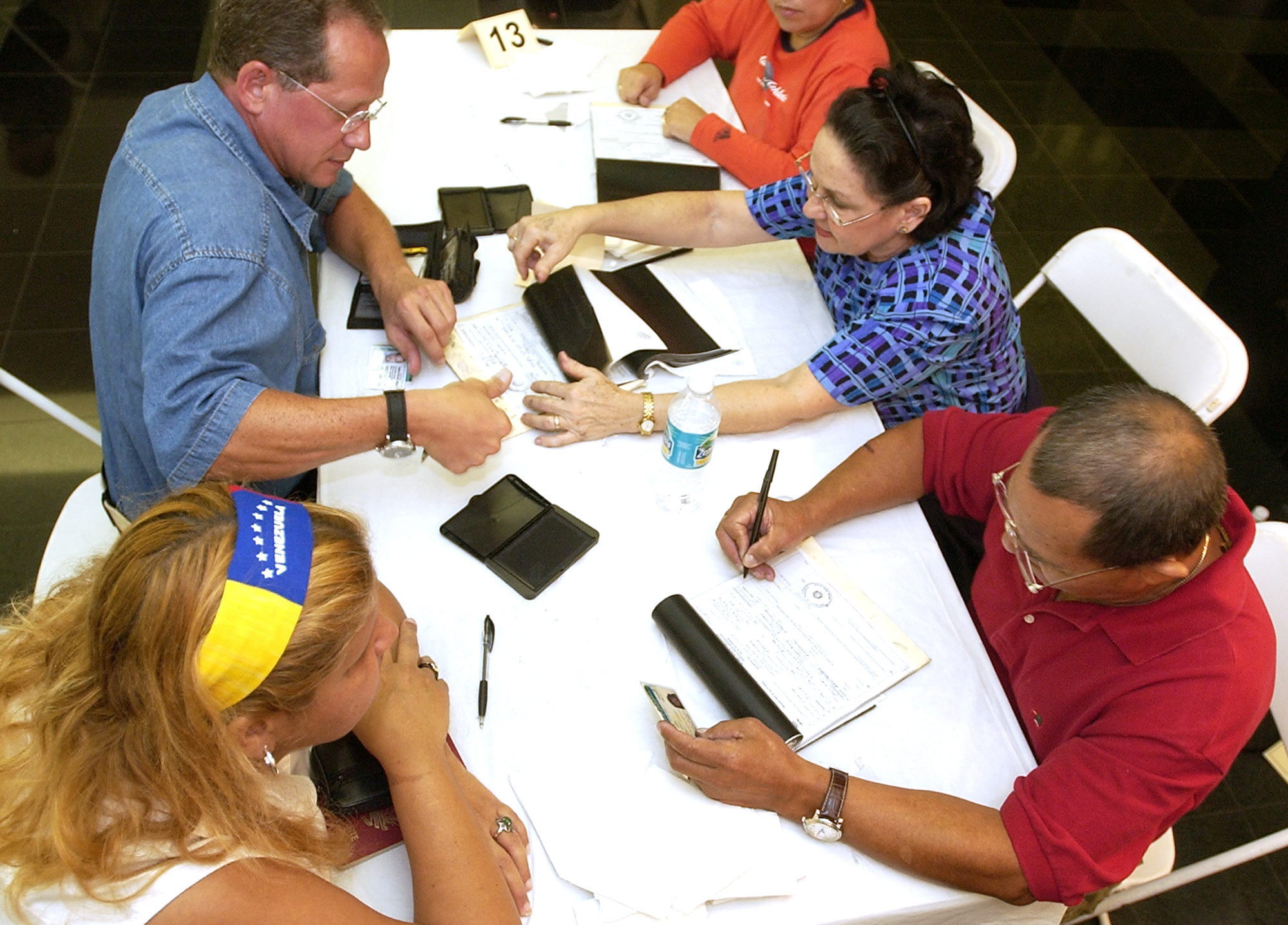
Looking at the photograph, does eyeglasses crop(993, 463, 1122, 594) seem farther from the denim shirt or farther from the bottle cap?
the denim shirt

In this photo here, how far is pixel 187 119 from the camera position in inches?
69.3

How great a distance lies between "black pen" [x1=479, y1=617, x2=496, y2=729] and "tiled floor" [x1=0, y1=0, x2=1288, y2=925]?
1.83 m

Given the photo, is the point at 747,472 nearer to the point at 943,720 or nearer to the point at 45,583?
the point at 943,720

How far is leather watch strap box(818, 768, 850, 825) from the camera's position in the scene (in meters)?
1.45

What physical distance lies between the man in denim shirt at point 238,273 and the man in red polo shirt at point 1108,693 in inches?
31.8

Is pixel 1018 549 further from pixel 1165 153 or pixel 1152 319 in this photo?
pixel 1165 153

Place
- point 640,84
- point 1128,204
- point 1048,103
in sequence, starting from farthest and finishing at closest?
point 1048,103
point 1128,204
point 640,84

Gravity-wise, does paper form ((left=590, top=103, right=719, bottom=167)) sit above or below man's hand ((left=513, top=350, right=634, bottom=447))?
above

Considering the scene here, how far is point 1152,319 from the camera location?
2.18 m

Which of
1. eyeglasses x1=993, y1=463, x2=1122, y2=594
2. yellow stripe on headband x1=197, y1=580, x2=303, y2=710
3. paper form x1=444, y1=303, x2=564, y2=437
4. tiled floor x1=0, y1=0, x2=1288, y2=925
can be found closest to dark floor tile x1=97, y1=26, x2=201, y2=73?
tiled floor x1=0, y1=0, x2=1288, y2=925

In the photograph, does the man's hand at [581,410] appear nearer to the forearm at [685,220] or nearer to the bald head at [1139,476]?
the forearm at [685,220]

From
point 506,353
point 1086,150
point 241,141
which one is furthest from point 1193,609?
point 1086,150

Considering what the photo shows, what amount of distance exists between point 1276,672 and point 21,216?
4367mm

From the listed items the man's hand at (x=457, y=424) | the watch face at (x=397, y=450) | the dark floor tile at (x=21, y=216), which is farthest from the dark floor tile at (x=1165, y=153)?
the dark floor tile at (x=21, y=216)
